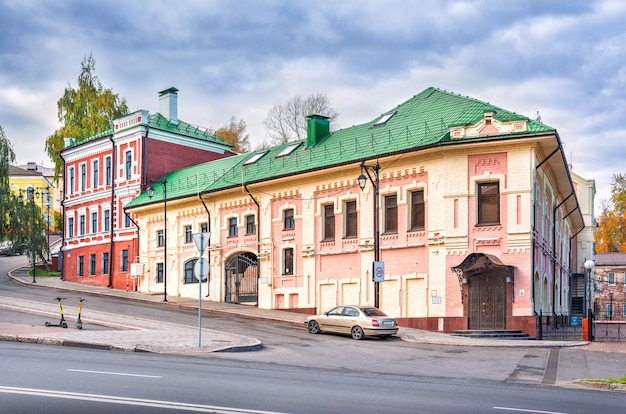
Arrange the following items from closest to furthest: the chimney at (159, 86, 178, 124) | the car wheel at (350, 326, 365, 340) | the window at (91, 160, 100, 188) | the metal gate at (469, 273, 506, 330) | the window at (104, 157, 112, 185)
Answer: the car wheel at (350, 326, 365, 340)
the metal gate at (469, 273, 506, 330)
the window at (104, 157, 112, 185)
the window at (91, 160, 100, 188)
the chimney at (159, 86, 178, 124)

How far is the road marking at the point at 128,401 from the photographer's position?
9.62 m

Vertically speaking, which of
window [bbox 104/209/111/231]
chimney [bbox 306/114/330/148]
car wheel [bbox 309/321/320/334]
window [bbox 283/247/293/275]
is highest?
chimney [bbox 306/114/330/148]

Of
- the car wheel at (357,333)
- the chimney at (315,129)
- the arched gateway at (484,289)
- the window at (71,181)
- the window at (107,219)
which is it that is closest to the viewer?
the car wheel at (357,333)

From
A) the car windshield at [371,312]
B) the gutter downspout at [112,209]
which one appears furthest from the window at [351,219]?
the gutter downspout at [112,209]

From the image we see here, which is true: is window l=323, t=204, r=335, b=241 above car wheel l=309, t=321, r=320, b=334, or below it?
above

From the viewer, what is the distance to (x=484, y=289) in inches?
1204

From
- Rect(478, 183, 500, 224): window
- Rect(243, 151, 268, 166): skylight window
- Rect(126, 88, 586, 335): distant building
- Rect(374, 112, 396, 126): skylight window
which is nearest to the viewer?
Rect(126, 88, 586, 335): distant building

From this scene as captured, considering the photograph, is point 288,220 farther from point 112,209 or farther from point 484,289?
point 112,209

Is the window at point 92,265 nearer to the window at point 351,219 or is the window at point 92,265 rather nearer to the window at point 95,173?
the window at point 95,173

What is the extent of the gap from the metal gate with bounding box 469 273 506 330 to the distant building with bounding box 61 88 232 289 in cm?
2465

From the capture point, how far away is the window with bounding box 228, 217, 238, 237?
42125 millimetres

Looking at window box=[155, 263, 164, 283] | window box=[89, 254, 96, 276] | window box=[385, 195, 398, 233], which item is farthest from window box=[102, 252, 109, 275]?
window box=[385, 195, 398, 233]

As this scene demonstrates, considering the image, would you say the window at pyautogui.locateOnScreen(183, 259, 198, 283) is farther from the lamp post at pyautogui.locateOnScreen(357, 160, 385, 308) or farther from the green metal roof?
the lamp post at pyautogui.locateOnScreen(357, 160, 385, 308)

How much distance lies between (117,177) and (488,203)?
28.7 m
